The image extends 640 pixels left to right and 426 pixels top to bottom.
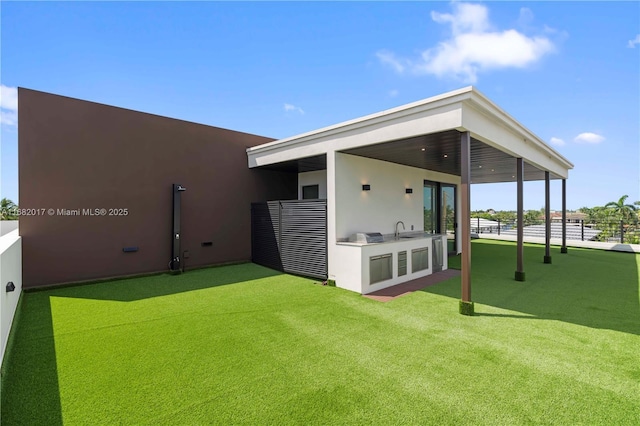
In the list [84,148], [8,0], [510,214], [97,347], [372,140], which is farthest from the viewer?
[510,214]

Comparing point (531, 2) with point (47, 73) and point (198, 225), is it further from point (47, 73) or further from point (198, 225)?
point (47, 73)

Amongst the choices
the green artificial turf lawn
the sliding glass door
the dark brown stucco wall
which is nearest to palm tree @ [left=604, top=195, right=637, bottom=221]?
the sliding glass door

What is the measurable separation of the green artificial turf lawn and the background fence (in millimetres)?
7309

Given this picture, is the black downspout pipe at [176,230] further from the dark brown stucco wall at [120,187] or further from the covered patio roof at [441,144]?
the covered patio roof at [441,144]

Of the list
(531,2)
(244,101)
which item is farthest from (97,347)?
(531,2)

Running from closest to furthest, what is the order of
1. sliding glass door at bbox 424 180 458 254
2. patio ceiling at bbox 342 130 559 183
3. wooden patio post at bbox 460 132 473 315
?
wooden patio post at bbox 460 132 473 315
patio ceiling at bbox 342 130 559 183
sliding glass door at bbox 424 180 458 254

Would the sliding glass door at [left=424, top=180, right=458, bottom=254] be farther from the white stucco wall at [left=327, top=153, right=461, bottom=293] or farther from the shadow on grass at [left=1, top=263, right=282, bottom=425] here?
the shadow on grass at [left=1, top=263, right=282, bottom=425]

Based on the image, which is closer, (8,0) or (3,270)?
(3,270)

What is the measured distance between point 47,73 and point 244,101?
4.73 meters

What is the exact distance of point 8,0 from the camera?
493 cm

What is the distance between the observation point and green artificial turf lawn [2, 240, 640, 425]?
2.16 meters

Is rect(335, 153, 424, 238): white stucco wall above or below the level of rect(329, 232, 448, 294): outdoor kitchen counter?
above

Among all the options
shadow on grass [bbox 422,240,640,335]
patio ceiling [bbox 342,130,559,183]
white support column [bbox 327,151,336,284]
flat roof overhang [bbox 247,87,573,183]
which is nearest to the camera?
shadow on grass [bbox 422,240,640,335]

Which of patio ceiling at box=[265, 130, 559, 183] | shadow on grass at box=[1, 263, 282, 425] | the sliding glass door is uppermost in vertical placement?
patio ceiling at box=[265, 130, 559, 183]
